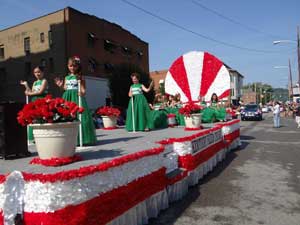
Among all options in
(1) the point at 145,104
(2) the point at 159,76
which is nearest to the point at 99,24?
(1) the point at 145,104

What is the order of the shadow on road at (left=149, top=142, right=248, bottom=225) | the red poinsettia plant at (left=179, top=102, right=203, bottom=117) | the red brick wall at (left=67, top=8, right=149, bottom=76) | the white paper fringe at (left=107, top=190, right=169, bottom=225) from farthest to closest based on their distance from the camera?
the red brick wall at (left=67, top=8, right=149, bottom=76), the red poinsettia plant at (left=179, top=102, right=203, bottom=117), the shadow on road at (left=149, top=142, right=248, bottom=225), the white paper fringe at (left=107, top=190, right=169, bottom=225)

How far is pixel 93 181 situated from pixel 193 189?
11.8 feet

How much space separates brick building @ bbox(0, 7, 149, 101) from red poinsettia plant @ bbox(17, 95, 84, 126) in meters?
26.8

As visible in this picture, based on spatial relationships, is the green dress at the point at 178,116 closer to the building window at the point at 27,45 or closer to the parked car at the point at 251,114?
the parked car at the point at 251,114

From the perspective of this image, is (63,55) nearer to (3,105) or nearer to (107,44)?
(107,44)

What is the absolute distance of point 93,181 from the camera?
3.52 meters

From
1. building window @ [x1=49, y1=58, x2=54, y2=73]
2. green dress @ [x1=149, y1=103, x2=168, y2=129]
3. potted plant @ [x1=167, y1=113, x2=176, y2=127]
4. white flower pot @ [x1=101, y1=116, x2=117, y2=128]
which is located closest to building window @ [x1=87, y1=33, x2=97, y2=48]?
building window @ [x1=49, y1=58, x2=54, y2=73]

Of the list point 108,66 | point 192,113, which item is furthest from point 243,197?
point 108,66

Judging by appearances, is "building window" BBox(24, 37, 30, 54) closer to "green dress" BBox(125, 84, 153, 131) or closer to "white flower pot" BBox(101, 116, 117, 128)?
"white flower pot" BBox(101, 116, 117, 128)

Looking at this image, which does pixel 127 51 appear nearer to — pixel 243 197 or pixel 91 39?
pixel 91 39

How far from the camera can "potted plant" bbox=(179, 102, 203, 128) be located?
8.32 metres

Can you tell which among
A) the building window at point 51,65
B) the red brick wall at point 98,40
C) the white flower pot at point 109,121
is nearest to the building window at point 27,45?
the building window at point 51,65

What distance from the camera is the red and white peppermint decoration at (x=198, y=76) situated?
7.04m

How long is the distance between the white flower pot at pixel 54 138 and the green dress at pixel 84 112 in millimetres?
1738
